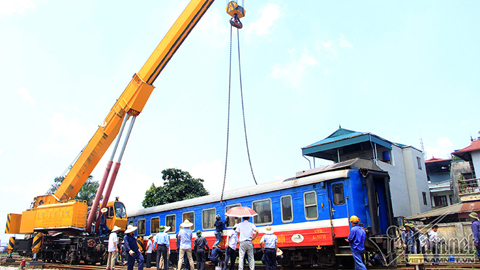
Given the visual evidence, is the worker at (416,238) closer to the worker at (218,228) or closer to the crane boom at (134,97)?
the worker at (218,228)

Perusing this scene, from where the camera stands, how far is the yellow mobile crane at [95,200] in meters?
15.0

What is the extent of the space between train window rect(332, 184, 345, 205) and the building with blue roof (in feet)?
45.3

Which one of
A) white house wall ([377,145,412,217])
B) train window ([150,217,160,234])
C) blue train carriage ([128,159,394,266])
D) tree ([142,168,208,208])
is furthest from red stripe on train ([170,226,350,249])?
tree ([142,168,208,208])

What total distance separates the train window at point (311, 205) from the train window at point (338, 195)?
0.64 m

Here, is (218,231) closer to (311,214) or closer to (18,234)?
(311,214)

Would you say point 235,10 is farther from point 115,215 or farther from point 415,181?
point 415,181

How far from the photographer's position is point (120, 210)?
56.0 ft

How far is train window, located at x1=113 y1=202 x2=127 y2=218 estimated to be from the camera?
1683cm

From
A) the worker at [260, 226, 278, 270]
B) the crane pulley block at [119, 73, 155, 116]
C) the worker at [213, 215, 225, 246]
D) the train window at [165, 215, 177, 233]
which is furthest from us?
the train window at [165, 215, 177, 233]

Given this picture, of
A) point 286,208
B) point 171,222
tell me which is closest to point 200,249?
point 286,208

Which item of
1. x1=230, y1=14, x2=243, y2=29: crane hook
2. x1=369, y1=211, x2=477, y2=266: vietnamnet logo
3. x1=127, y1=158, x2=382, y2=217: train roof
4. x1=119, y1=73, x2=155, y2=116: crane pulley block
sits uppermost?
x1=230, y1=14, x2=243, y2=29: crane hook

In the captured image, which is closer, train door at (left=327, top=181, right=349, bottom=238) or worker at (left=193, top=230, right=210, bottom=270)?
train door at (left=327, top=181, right=349, bottom=238)

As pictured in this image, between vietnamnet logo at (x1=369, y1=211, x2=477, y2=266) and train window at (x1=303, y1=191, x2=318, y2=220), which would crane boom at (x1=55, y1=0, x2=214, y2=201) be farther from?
vietnamnet logo at (x1=369, y1=211, x2=477, y2=266)

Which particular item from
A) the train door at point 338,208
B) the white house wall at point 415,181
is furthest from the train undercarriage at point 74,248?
the white house wall at point 415,181
